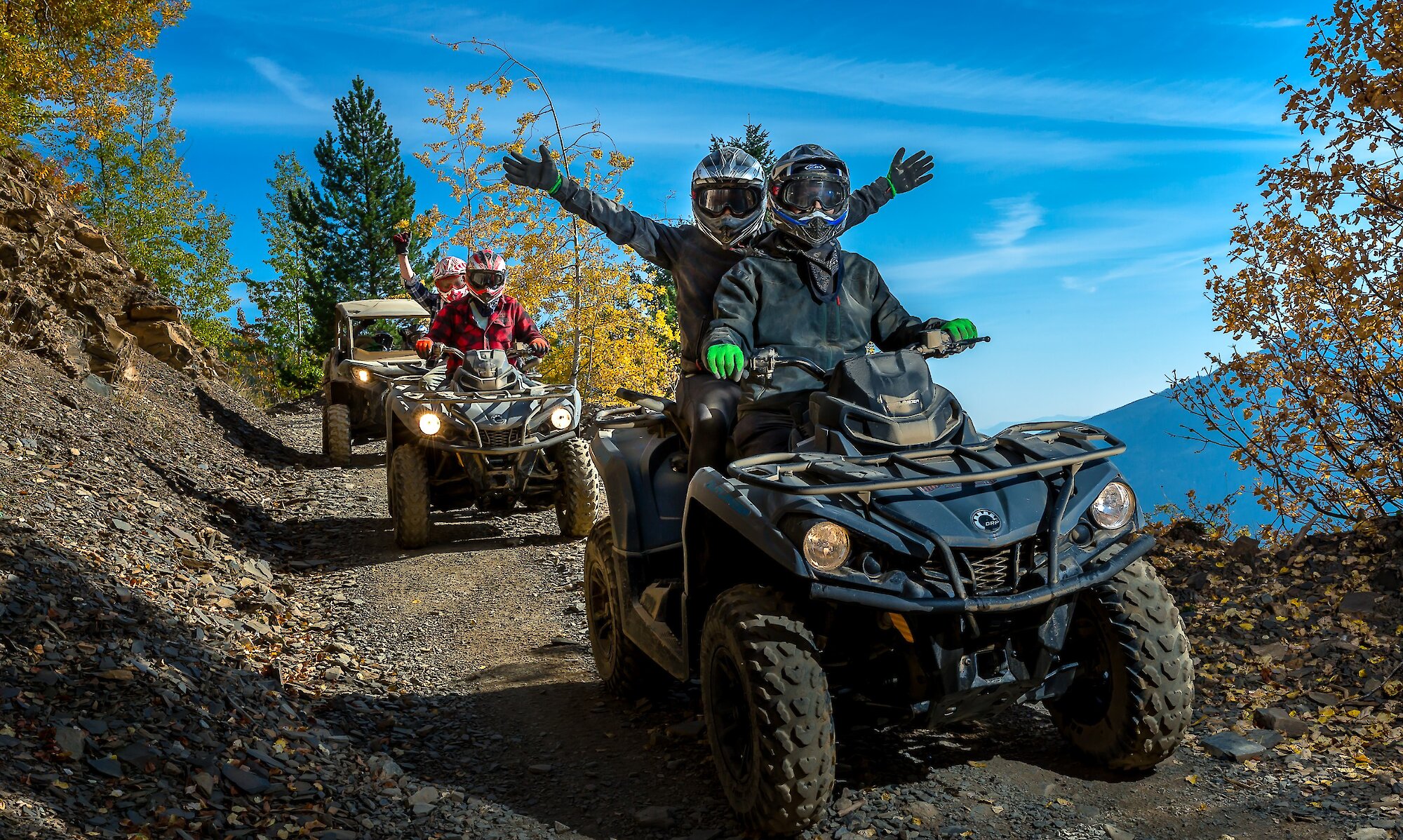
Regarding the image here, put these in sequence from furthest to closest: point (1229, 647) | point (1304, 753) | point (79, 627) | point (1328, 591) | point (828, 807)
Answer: point (1328, 591)
point (1229, 647)
point (79, 627)
point (1304, 753)
point (828, 807)

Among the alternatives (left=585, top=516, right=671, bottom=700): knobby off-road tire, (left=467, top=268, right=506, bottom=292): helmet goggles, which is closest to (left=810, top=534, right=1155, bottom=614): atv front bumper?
(left=585, top=516, right=671, bottom=700): knobby off-road tire

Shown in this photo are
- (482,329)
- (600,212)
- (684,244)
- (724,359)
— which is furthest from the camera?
(482,329)

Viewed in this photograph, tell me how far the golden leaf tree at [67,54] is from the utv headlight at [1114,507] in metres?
16.5

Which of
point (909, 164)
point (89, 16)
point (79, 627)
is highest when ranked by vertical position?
point (89, 16)

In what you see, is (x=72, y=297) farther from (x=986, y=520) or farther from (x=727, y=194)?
(x=986, y=520)

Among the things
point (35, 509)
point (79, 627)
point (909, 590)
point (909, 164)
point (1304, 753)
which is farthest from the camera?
point (909, 164)

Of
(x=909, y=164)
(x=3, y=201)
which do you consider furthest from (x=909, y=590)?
(x=3, y=201)

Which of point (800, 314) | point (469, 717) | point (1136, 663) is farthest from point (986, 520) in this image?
point (469, 717)

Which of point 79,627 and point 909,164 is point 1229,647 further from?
point 79,627

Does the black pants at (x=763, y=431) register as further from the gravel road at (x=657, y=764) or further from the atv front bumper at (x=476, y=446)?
the atv front bumper at (x=476, y=446)

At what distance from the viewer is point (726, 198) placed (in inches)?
215

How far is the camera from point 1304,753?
166 inches

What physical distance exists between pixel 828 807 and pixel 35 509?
588 cm

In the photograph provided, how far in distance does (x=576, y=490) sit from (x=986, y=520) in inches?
237
